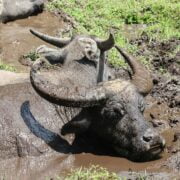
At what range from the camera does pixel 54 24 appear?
41.6ft

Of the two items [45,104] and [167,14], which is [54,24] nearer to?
[167,14]

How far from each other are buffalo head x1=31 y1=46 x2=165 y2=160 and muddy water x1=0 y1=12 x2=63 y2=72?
2.85 m

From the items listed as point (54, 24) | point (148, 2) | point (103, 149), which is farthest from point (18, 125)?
point (148, 2)

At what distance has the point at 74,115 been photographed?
Answer: 802 cm

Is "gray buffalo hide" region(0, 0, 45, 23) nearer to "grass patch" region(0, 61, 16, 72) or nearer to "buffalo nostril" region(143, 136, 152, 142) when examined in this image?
"grass patch" region(0, 61, 16, 72)

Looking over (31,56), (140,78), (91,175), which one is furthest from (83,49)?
(31,56)

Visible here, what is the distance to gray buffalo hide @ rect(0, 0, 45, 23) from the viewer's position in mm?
13147

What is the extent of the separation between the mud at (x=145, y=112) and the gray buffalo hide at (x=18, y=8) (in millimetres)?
135

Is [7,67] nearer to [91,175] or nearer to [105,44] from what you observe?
[105,44]

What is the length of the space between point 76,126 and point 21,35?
476cm

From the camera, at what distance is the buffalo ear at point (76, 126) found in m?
7.73

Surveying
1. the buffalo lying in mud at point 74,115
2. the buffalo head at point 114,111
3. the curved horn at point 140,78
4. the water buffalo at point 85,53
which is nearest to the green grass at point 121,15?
the water buffalo at point 85,53

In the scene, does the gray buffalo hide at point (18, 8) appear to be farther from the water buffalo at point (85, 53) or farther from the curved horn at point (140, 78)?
the curved horn at point (140, 78)

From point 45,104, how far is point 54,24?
4885mm
